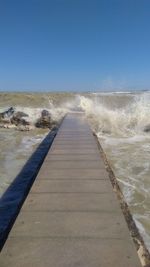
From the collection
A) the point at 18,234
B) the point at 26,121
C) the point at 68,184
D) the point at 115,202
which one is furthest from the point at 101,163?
the point at 26,121

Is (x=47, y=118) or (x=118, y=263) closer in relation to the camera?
(x=118, y=263)

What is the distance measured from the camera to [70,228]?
296cm

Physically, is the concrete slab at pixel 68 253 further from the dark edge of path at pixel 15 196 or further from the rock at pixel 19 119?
the rock at pixel 19 119

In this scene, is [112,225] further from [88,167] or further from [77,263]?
[88,167]

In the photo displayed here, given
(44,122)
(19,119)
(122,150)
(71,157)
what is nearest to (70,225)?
(71,157)

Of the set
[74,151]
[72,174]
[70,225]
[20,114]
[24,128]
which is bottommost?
[24,128]

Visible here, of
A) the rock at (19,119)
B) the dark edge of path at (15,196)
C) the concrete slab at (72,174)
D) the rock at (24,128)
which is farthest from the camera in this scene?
the rock at (19,119)

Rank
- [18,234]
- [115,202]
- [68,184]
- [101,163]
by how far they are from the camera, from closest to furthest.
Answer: [18,234]
[115,202]
[68,184]
[101,163]

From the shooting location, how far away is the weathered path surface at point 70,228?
2.46 m

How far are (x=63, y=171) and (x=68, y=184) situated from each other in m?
0.81

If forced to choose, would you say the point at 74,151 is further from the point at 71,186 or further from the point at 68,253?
the point at 68,253

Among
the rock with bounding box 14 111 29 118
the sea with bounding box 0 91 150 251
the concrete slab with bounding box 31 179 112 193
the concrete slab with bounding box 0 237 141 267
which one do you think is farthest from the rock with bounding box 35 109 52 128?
the concrete slab with bounding box 0 237 141 267

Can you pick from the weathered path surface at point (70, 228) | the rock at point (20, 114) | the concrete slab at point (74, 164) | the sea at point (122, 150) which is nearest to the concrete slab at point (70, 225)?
the weathered path surface at point (70, 228)

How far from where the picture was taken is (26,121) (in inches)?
736
